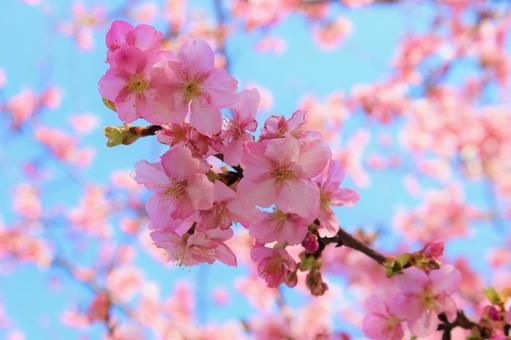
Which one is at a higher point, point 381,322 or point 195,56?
point 195,56

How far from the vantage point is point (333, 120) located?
11125 millimetres

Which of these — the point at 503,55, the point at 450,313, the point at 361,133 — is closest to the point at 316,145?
the point at 450,313

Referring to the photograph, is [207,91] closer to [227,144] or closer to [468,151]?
[227,144]

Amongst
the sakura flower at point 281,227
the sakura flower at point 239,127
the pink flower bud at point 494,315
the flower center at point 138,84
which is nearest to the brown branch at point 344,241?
the sakura flower at point 281,227

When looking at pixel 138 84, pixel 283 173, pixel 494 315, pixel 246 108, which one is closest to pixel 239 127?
pixel 246 108

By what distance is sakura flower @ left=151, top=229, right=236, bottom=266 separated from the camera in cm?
141

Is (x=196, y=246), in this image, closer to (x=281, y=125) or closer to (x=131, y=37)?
(x=281, y=125)

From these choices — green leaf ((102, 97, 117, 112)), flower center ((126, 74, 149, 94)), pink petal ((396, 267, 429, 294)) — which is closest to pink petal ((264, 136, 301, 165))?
flower center ((126, 74, 149, 94))

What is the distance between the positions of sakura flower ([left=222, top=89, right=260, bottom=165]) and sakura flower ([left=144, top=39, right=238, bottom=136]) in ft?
0.13

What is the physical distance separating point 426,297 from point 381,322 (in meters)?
0.19

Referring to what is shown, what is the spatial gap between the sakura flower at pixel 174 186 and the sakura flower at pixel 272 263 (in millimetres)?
317

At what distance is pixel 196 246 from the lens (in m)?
1.43

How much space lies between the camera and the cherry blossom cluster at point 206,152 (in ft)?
4.27

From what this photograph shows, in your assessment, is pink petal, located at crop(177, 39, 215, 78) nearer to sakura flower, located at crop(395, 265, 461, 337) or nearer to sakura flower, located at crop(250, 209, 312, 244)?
sakura flower, located at crop(250, 209, 312, 244)
